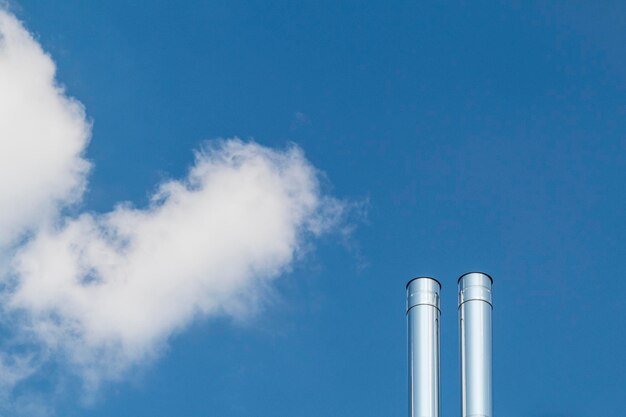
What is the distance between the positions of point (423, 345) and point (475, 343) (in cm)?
105

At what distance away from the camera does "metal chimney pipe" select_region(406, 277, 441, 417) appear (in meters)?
24.8

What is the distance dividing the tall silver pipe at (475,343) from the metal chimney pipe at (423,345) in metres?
0.54

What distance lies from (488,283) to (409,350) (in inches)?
83.9

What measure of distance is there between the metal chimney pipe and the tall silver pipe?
0.54 m

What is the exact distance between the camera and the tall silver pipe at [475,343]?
80.5 feet

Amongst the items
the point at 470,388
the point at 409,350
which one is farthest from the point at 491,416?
the point at 409,350

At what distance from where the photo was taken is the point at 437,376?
25.1 meters

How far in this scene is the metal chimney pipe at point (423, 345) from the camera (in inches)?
976

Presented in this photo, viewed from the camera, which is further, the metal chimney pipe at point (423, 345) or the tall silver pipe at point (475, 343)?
the metal chimney pipe at point (423, 345)

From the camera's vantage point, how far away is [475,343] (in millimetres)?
25203

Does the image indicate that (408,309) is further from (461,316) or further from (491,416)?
(491,416)

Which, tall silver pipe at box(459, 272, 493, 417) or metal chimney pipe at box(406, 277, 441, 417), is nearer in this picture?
tall silver pipe at box(459, 272, 493, 417)

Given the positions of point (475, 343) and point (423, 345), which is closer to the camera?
point (475, 343)

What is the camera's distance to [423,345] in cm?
2541
